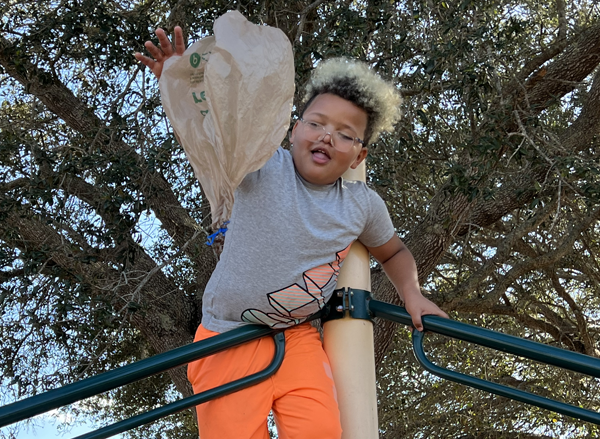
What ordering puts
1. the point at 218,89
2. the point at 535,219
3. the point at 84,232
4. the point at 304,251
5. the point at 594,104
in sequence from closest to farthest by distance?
the point at 218,89 < the point at 304,251 < the point at 84,232 < the point at 535,219 < the point at 594,104

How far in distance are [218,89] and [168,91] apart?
19 centimetres

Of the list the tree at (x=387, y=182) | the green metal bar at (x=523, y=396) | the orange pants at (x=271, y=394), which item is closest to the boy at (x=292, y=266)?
the orange pants at (x=271, y=394)

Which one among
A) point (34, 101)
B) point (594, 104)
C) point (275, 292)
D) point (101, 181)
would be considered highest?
point (34, 101)

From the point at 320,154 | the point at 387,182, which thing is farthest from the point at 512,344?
the point at 387,182

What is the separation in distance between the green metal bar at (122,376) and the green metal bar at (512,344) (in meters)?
0.45

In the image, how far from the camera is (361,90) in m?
2.21

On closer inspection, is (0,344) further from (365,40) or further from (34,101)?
(365,40)

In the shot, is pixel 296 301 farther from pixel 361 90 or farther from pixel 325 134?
pixel 361 90

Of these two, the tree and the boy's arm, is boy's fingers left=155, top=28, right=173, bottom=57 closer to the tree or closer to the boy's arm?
the boy's arm

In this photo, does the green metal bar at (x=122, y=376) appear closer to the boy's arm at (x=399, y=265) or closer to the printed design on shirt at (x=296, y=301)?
the printed design on shirt at (x=296, y=301)

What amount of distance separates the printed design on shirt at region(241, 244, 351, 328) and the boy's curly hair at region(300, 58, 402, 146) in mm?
471

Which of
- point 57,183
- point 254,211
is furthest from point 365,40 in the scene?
point 254,211

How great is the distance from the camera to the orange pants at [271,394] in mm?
1919

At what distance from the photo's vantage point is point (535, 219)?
527cm
